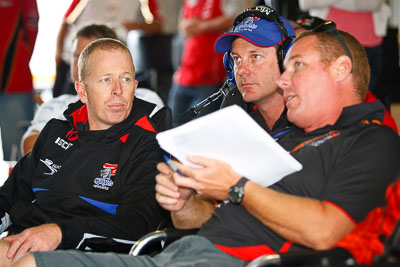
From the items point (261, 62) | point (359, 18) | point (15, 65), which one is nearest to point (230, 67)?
point (261, 62)

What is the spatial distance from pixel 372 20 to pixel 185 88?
1.65 meters

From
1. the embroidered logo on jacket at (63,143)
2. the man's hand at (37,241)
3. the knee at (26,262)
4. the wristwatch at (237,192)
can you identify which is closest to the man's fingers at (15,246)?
the man's hand at (37,241)

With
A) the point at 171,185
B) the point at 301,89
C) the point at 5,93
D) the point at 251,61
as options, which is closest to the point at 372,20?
the point at 251,61

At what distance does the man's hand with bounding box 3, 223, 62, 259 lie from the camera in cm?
211

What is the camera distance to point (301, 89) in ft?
6.38

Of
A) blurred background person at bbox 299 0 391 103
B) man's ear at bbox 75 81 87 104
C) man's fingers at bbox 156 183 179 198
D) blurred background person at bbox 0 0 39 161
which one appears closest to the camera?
man's fingers at bbox 156 183 179 198

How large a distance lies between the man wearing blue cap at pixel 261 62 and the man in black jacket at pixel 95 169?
16.8 inches

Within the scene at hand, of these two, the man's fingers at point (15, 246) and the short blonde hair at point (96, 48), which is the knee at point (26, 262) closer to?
the man's fingers at point (15, 246)

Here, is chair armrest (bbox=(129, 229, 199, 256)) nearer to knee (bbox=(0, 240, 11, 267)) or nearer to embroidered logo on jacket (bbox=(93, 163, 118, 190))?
embroidered logo on jacket (bbox=(93, 163, 118, 190))

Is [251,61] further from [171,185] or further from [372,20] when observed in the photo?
[372,20]

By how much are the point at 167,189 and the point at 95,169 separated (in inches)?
21.7

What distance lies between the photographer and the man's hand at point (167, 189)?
1.95 meters

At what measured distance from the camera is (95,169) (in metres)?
2.41

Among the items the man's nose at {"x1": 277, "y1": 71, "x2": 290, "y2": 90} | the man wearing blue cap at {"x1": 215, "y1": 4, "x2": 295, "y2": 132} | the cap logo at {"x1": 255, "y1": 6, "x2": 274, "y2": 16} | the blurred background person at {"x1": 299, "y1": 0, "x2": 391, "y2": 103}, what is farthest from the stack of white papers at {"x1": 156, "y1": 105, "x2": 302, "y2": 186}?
the blurred background person at {"x1": 299, "y1": 0, "x2": 391, "y2": 103}
